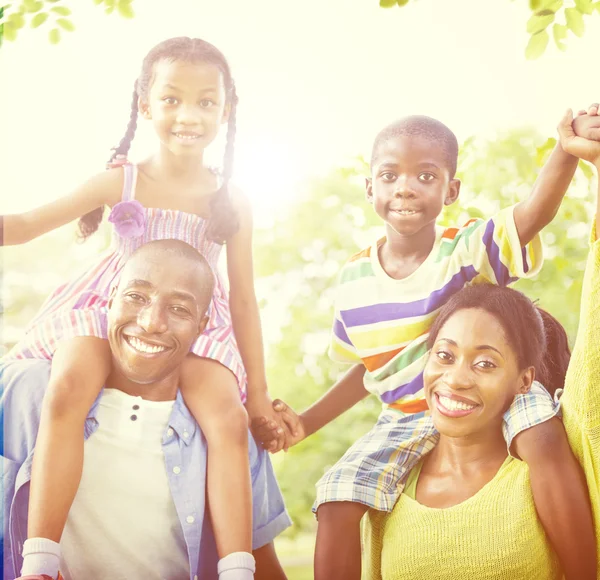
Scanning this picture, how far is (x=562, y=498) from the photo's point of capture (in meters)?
1.68

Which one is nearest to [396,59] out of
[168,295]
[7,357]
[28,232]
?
[168,295]

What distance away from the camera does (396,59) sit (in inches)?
82.4

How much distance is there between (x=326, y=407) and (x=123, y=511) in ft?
1.69

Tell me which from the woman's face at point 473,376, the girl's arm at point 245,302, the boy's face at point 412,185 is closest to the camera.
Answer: the woman's face at point 473,376

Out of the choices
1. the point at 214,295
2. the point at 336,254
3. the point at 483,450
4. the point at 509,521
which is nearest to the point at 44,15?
the point at 214,295

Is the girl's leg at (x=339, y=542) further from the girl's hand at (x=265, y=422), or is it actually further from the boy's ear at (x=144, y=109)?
the boy's ear at (x=144, y=109)

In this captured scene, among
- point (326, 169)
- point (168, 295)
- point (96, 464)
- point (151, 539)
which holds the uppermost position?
point (326, 169)

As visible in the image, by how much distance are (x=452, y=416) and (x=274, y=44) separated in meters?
0.99

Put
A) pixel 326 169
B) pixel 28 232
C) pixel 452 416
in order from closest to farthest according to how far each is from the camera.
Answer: pixel 452 416, pixel 28 232, pixel 326 169

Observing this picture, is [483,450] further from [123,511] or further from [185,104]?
[185,104]

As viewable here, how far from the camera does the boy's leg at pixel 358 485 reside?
1.79 m

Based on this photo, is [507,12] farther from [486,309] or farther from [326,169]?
[486,309]

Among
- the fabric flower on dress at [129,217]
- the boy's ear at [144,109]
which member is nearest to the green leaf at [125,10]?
the boy's ear at [144,109]

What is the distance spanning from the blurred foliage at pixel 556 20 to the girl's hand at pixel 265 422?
1.06 metres
